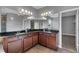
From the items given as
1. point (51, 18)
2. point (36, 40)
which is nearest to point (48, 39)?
point (36, 40)

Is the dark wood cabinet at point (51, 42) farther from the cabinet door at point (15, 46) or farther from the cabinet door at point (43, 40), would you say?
the cabinet door at point (15, 46)

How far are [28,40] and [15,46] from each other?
0.54m

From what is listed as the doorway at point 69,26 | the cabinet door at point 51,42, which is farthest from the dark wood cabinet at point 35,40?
the doorway at point 69,26

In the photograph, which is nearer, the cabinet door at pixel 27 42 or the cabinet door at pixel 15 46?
the cabinet door at pixel 15 46

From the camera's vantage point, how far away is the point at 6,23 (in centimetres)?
120

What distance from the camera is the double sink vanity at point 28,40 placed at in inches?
52.9

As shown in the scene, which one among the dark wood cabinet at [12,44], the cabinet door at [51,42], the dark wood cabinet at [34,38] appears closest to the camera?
the dark wood cabinet at [12,44]

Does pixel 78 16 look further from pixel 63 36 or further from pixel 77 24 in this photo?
pixel 63 36

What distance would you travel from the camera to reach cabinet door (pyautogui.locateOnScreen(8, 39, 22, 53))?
1.36 m

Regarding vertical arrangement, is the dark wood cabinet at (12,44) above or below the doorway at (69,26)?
below

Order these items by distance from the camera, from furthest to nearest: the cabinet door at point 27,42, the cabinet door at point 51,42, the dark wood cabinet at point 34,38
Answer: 1. the dark wood cabinet at point 34,38
2. the cabinet door at point 51,42
3. the cabinet door at point 27,42

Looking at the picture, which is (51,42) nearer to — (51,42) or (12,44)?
(51,42)

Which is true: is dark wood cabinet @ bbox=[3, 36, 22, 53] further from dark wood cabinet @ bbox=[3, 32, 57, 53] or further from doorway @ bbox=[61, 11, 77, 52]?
doorway @ bbox=[61, 11, 77, 52]
